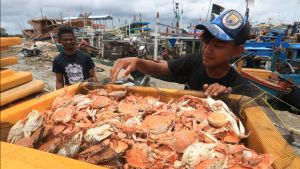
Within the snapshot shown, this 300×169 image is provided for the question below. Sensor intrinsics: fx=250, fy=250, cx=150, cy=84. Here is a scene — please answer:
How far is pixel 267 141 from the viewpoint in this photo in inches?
61.3

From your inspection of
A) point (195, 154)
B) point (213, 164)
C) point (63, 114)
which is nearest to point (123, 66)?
point (63, 114)

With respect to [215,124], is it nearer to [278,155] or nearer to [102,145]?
[278,155]

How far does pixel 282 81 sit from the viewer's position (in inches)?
400

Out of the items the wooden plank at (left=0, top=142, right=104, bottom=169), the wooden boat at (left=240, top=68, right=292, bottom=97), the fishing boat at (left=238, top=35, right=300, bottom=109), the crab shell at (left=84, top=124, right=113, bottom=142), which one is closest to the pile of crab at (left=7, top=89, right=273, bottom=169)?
the crab shell at (left=84, top=124, right=113, bottom=142)

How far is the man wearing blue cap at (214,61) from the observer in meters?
2.26

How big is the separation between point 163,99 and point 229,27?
0.92 m

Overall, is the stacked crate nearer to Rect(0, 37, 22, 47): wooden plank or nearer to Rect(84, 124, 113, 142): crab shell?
Rect(0, 37, 22, 47): wooden plank

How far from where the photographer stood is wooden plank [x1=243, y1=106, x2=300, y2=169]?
4.51ft

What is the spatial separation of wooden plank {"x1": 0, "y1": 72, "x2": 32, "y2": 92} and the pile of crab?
60 cm

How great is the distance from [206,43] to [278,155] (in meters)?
1.28

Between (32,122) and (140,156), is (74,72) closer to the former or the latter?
(32,122)

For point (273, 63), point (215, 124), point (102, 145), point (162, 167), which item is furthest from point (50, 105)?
point (273, 63)

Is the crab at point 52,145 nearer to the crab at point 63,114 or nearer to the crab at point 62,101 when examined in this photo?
the crab at point 63,114

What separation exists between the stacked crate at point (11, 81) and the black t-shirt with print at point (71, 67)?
3659 millimetres
